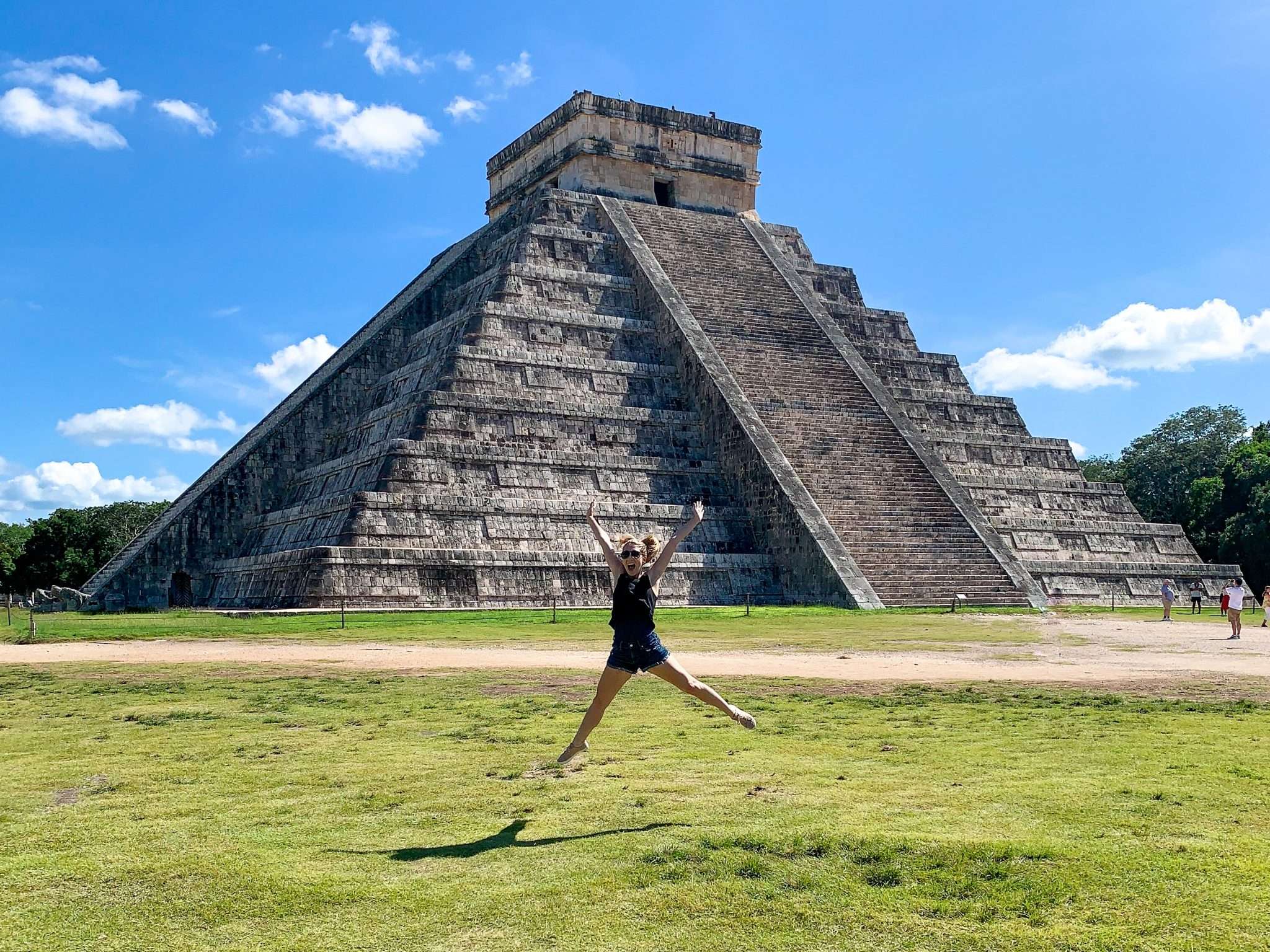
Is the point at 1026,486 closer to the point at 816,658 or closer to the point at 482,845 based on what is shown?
the point at 816,658

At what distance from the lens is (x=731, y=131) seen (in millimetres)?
35344

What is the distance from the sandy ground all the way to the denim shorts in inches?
211

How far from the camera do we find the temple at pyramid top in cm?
3347

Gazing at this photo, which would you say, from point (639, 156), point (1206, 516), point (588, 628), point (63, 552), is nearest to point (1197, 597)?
point (588, 628)

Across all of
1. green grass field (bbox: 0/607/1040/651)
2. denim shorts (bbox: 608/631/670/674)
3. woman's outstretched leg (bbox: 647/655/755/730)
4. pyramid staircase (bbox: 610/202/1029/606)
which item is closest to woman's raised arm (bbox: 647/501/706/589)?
denim shorts (bbox: 608/631/670/674)

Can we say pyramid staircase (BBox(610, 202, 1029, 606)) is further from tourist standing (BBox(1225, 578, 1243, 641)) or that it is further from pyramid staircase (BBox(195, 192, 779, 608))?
tourist standing (BBox(1225, 578, 1243, 641))

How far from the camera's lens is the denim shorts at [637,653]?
6578 mm

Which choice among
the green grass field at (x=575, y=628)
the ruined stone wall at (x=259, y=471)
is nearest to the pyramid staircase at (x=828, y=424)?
the green grass field at (x=575, y=628)

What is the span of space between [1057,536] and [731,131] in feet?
46.9

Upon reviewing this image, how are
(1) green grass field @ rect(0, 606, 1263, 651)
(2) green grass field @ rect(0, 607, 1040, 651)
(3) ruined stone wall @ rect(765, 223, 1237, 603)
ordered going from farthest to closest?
(3) ruined stone wall @ rect(765, 223, 1237, 603), (2) green grass field @ rect(0, 607, 1040, 651), (1) green grass field @ rect(0, 606, 1263, 651)

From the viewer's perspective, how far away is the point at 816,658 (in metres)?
13.9

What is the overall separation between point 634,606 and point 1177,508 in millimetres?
42066

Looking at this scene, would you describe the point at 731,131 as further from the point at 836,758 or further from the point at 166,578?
the point at 836,758

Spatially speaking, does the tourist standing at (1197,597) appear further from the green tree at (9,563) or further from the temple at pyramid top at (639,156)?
the green tree at (9,563)
